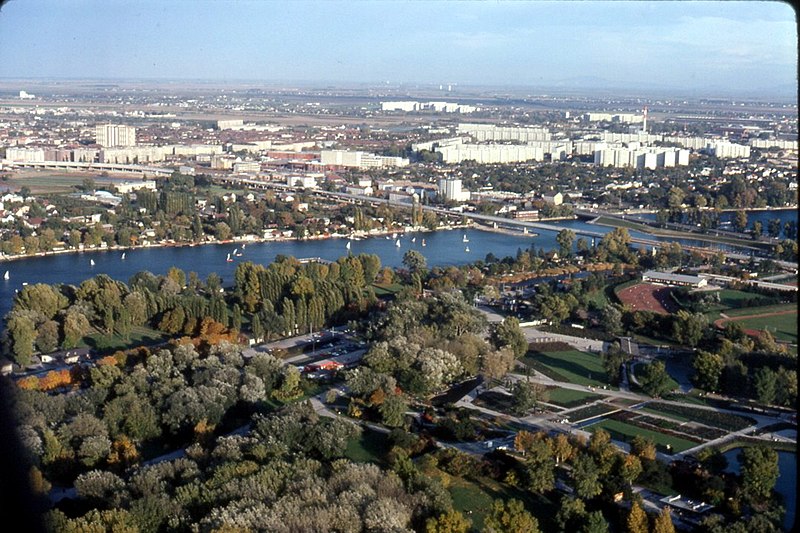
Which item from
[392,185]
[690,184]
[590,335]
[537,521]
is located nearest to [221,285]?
[590,335]

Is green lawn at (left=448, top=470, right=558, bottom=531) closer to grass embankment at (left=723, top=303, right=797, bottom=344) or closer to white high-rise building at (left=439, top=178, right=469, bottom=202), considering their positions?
grass embankment at (left=723, top=303, right=797, bottom=344)

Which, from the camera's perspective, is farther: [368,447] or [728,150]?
[728,150]

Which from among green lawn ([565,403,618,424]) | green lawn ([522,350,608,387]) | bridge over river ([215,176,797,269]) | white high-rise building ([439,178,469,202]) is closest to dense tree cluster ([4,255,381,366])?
green lawn ([522,350,608,387])

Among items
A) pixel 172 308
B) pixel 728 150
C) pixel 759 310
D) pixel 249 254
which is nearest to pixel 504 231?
pixel 249 254

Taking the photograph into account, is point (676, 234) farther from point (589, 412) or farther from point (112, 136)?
point (112, 136)

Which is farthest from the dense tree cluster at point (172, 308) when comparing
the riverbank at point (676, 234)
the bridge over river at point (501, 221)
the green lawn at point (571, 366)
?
the riverbank at point (676, 234)

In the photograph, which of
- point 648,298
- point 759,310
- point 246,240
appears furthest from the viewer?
point 246,240

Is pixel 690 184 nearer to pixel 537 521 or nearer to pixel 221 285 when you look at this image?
pixel 221 285
